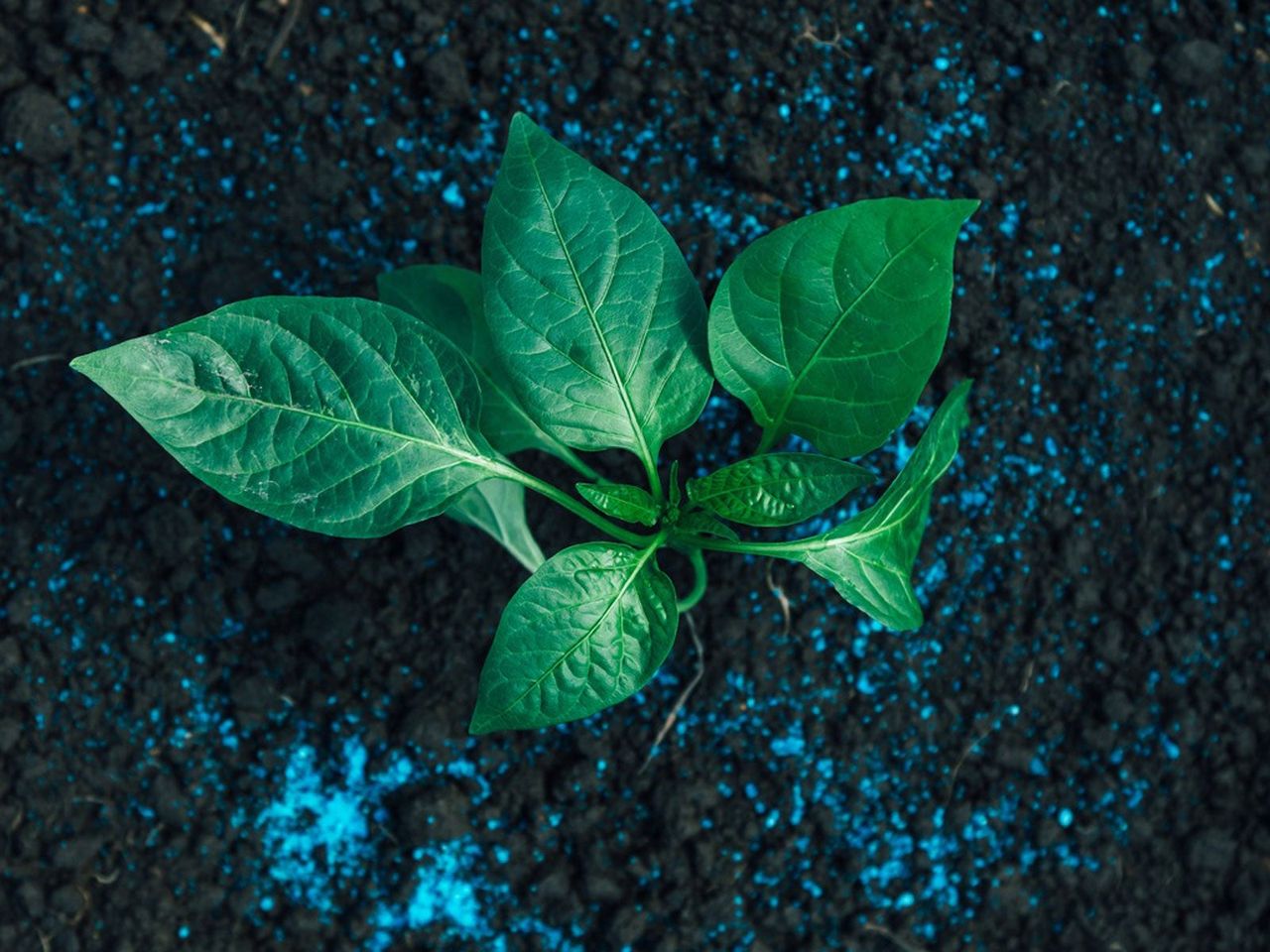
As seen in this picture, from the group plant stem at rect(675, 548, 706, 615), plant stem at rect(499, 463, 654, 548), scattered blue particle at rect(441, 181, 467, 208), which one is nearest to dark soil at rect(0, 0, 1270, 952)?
scattered blue particle at rect(441, 181, 467, 208)

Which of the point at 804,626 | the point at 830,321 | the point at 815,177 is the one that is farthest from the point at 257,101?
the point at 804,626

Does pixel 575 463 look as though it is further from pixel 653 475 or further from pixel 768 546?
pixel 768 546

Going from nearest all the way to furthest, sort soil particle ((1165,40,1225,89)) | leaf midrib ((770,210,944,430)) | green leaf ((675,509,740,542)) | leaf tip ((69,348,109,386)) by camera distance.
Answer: leaf tip ((69,348,109,386))
leaf midrib ((770,210,944,430))
green leaf ((675,509,740,542))
soil particle ((1165,40,1225,89))

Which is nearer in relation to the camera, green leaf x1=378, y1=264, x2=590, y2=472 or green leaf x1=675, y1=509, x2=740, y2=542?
green leaf x1=675, y1=509, x2=740, y2=542

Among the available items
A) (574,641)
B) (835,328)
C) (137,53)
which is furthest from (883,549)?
(137,53)

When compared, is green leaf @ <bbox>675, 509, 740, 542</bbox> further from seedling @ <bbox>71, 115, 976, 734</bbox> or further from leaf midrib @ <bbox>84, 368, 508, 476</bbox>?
leaf midrib @ <bbox>84, 368, 508, 476</bbox>

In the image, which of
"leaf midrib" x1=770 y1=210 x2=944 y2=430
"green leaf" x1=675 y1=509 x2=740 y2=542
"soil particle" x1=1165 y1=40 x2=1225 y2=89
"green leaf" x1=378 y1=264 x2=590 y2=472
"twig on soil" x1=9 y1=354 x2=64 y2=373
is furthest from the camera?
"soil particle" x1=1165 y1=40 x2=1225 y2=89

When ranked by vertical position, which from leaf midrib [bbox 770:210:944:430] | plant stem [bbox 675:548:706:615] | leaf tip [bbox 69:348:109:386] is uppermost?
leaf midrib [bbox 770:210:944:430]

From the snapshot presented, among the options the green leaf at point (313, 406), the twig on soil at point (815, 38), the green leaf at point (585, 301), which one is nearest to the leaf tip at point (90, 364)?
the green leaf at point (313, 406)
